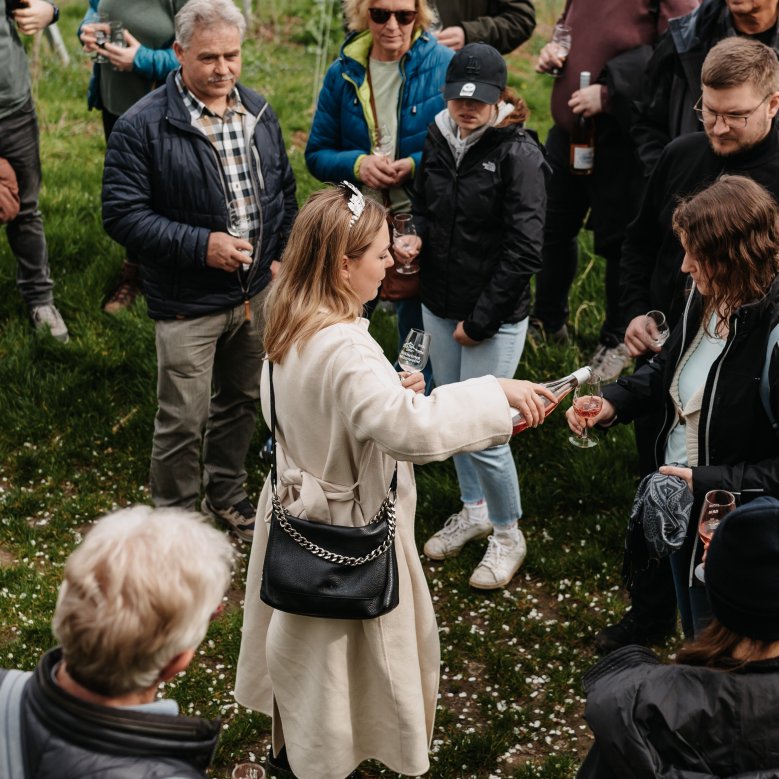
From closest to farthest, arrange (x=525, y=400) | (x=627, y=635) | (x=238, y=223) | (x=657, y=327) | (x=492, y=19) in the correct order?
(x=525, y=400)
(x=657, y=327)
(x=627, y=635)
(x=238, y=223)
(x=492, y=19)

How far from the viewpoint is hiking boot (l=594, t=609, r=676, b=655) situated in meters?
4.94

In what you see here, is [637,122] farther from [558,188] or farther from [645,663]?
[645,663]

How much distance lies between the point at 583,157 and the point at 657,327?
211cm

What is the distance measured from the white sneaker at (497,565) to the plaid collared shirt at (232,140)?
6.57 ft

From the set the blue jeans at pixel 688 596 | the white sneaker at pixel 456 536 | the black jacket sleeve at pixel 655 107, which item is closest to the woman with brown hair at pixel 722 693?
the blue jeans at pixel 688 596

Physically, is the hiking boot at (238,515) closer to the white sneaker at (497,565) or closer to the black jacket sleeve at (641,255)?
the white sneaker at (497,565)

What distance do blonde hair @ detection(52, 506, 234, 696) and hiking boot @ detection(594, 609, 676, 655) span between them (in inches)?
118

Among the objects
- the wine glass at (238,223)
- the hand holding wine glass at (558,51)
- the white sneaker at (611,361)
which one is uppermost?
the hand holding wine glass at (558,51)

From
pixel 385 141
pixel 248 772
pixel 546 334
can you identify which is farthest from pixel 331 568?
pixel 546 334

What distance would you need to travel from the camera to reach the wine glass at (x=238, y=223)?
5144 mm

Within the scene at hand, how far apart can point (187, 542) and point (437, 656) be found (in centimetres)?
188

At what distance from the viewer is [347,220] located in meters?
3.48

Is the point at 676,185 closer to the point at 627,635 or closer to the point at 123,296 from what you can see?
the point at 627,635

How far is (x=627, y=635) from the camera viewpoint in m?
4.94
